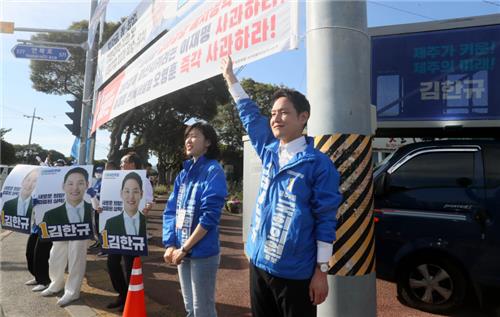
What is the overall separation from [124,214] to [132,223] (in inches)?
5.3

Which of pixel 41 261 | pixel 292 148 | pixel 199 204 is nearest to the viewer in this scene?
pixel 292 148

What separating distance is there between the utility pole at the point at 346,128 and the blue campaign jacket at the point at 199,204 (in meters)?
0.79

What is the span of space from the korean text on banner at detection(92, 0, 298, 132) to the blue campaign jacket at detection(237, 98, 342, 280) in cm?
122

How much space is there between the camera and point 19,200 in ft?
17.0

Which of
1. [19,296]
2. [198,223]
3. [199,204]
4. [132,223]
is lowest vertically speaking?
[19,296]

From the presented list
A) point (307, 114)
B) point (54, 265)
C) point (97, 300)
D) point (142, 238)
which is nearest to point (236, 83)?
point (307, 114)

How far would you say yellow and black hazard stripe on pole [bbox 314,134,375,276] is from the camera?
273cm

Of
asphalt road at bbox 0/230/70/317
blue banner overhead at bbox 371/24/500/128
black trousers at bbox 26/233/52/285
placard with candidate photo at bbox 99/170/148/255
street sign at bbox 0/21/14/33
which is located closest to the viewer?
placard with candidate photo at bbox 99/170/148/255

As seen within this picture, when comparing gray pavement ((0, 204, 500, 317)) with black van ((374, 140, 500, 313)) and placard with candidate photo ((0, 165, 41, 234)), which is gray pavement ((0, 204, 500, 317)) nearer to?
black van ((374, 140, 500, 313))

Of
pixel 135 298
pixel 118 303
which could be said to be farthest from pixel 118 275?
pixel 135 298

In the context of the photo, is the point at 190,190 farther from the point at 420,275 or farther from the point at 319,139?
the point at 420,275

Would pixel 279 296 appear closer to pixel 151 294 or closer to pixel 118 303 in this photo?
pixel 118 303

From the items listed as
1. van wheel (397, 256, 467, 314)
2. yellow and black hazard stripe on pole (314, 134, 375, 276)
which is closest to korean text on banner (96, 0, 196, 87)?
yellow and black hazard stripe on pole (314, 134, 375, 276)

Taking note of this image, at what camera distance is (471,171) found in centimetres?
430
